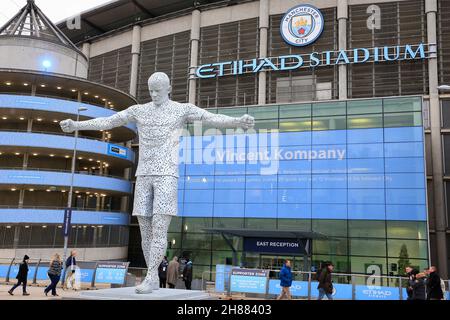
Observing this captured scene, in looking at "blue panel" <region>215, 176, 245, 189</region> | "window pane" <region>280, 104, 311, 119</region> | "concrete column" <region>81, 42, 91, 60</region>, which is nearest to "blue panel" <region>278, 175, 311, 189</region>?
"blue panel" <region>215, 176, 245, 189</region>

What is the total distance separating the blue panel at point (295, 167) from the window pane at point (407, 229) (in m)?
6.35

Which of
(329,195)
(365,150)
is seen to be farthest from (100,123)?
(365,150)

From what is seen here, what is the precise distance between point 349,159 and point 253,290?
609 inches

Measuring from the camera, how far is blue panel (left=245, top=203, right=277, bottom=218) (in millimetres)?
31844

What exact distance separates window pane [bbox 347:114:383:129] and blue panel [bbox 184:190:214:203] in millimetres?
11016

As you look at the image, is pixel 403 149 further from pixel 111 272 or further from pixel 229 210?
pixel 111 272

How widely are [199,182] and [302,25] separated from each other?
54.4 ft

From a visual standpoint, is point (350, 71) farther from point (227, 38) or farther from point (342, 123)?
point (227, 38)

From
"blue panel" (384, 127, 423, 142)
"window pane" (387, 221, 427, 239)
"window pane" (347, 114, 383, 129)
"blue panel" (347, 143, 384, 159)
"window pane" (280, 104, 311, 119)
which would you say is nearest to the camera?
"window pane" (387, 221, 427, 239)

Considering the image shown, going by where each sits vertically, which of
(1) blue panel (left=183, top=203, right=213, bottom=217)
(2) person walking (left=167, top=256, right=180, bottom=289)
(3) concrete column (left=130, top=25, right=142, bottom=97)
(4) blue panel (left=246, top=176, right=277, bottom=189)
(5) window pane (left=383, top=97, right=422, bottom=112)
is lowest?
(2) person walking (left=167, top=256, right=180, bottom=289)

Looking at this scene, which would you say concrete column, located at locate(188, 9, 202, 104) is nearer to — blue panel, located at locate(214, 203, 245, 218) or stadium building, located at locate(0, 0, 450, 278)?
stadium building, located at locate(0, 0, 450, 278)
